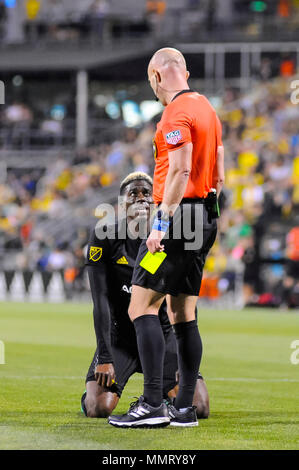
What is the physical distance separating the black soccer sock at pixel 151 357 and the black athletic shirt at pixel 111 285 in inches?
25.7

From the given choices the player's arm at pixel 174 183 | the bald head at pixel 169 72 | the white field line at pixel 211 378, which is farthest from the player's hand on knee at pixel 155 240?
the white field line at pixel 211 378

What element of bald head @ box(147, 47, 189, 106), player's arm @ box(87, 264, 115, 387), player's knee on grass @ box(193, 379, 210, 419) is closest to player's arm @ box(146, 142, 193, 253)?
bald head @ box(147, 47, 189, 106)

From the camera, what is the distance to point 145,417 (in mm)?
6227

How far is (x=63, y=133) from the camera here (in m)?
37.5

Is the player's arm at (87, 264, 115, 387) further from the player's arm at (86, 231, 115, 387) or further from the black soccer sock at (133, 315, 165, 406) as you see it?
the black soccer sock at (133, 315, 165, 406)

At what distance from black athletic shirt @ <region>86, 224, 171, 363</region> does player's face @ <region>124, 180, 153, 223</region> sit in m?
0.23

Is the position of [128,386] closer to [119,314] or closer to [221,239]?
[119,314]

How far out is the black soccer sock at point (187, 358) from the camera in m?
6.50

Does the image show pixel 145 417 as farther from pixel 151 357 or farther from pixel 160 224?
pixel 160 224

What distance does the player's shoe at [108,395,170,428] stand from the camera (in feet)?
20.4

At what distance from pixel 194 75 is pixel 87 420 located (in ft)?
100

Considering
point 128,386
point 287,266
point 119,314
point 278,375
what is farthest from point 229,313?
point 119,314

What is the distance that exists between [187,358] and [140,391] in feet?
6.98

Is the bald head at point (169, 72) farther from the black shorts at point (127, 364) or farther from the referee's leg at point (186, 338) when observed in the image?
the black shorts at point (127, 364)
